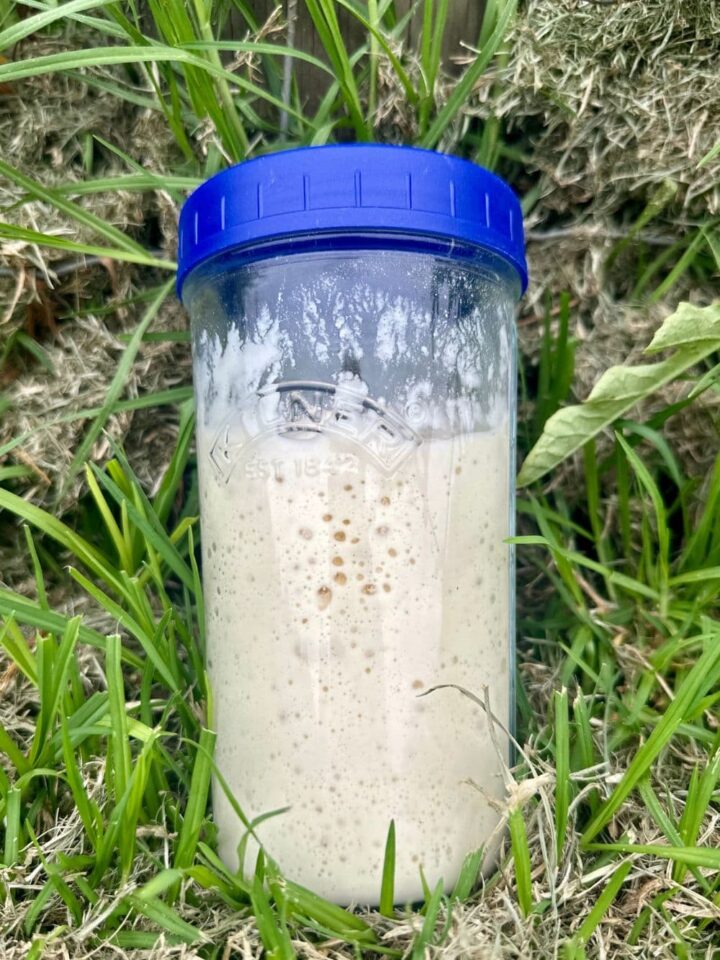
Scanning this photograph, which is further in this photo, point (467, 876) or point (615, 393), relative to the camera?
point (615, 393)

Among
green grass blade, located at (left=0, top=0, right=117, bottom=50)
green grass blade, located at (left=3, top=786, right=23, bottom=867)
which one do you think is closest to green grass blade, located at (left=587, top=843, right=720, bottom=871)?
green grass blade, located at (left=3, top=786, right=23, bottom=867)

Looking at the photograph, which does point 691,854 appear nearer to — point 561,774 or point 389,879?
point 561,774

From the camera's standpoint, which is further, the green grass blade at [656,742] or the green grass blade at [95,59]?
the green grass blade at [95,59]

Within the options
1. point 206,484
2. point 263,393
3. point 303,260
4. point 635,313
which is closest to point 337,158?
point 303,260

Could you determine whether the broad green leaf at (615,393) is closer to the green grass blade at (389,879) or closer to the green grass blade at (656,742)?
the green grass blade at (656,742)

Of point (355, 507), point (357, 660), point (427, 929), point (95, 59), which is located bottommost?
point (427, 929)

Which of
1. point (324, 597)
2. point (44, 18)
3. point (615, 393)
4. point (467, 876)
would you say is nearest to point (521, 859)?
point (467, 876)

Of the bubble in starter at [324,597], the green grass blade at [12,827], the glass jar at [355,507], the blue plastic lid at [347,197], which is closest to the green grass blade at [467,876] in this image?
the glass jar at [355,507]

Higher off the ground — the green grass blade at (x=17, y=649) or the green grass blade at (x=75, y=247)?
the green grass blade at (x=75, y=247)
